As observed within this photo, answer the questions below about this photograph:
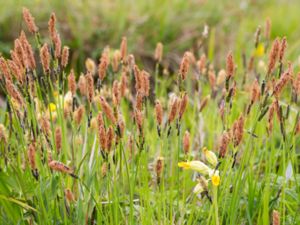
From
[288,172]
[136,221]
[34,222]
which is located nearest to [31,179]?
[34,222]

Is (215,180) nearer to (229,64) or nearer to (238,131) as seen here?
(238,131)

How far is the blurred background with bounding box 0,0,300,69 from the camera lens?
3.87 metres

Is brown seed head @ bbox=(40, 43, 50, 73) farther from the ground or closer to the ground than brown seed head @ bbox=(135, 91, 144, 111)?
farther from the ground

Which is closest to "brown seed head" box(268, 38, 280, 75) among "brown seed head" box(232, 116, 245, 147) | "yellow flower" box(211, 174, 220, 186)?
"brown seed head" box(232, 116, 245, 147)

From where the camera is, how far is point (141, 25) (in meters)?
4.11

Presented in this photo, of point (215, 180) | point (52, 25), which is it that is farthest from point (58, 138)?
point (215, 180)

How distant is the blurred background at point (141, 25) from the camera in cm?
387

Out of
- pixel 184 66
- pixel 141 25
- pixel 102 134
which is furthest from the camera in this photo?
pixel 141 25

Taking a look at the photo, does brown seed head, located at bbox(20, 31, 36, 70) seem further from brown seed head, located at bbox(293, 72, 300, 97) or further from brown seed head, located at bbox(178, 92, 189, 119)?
brown seed head, located at bbox(293, 72, 300, 97)

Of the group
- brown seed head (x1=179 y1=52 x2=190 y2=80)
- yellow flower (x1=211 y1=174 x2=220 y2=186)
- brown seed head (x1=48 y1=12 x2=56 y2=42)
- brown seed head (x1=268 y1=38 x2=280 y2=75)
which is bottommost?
yellow flower (x1=211 y1=174 x2=220 y2=186)

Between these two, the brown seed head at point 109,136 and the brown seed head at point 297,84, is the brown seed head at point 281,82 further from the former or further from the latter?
the brown seed head at point 109,136

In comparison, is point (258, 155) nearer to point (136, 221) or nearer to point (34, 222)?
point (136, 221)

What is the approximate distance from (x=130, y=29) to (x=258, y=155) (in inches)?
82.6

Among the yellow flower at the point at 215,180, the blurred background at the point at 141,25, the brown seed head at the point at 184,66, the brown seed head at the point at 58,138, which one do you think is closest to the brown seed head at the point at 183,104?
the brown seed head at the point at 184,66
